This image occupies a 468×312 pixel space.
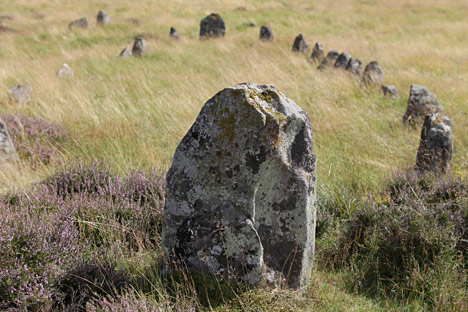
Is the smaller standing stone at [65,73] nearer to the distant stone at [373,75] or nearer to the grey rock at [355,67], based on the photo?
the grey rock at [355,67]

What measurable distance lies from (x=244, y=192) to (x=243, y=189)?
0.08ft

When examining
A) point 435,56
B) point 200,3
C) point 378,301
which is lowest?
point 378,301

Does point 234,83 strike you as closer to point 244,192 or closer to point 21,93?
point 21,93

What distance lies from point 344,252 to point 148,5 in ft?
95.9

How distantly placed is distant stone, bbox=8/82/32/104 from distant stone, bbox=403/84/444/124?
758cm

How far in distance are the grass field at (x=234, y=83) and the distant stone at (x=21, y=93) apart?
14cm

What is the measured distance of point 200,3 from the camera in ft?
106

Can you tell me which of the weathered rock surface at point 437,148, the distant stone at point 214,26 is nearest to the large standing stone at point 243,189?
the weathered rock surface at point 437,148

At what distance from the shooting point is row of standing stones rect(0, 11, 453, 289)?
9.72 ft

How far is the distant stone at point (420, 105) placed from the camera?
26.8ft

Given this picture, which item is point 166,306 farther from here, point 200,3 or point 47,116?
point 200,3

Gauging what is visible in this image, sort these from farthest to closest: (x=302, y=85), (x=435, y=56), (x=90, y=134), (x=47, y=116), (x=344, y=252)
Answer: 1. (x=435, y=56)
2. (x=302, y=85)
3. (x=47, y=116)
4. (x=90, y=134)
5. (x=344, y=252)

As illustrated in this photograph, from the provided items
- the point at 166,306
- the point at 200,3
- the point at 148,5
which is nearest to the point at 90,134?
the point at 166,306

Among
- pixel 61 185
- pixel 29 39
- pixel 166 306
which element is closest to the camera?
pixel 166 306
